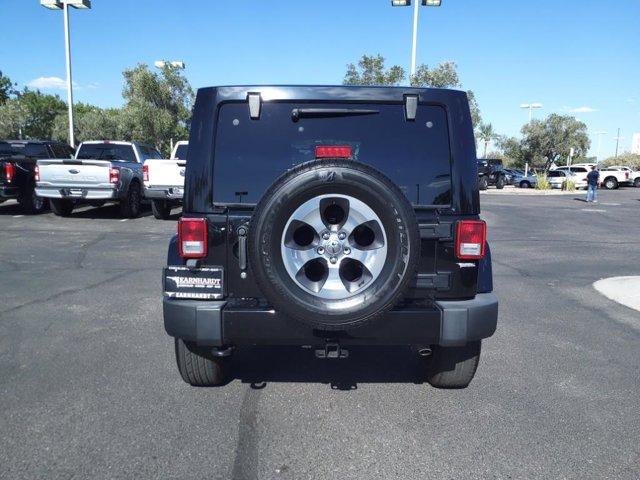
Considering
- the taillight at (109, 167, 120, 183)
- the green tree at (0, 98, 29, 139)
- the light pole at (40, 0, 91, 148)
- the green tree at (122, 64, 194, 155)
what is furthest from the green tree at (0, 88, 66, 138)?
the taillight at (109, 167, 120, 183)

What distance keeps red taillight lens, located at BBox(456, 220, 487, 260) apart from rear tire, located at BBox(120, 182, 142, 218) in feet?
40.8

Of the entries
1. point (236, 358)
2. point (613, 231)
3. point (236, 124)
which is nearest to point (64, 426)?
point (236, 358)

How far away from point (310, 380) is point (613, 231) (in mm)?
12807

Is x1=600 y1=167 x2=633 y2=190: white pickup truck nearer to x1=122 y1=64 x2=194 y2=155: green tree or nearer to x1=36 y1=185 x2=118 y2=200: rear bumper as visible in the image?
x1=122 y1=64 x2=194 y2=155: green tree

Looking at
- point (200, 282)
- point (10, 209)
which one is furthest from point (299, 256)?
point (10, 209)

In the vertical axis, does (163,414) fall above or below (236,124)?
below

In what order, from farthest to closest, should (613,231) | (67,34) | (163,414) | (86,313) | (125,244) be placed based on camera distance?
1. (67,34)
2. (613,231)
3. (125,244)
4. (86,313)
5. (163,414)

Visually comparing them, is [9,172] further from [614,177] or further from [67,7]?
[614,177]

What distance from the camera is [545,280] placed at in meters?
8.01

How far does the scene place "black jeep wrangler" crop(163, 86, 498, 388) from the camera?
3029 millimetres

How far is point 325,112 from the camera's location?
333cm

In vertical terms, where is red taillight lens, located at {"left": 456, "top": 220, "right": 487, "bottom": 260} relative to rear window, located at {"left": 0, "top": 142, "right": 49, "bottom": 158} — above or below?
below

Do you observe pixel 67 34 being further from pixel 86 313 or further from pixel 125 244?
pixel 86 313

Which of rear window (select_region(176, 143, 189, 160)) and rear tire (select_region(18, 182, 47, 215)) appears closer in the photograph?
rear tire (select_region(18, 182, 47, 215))
